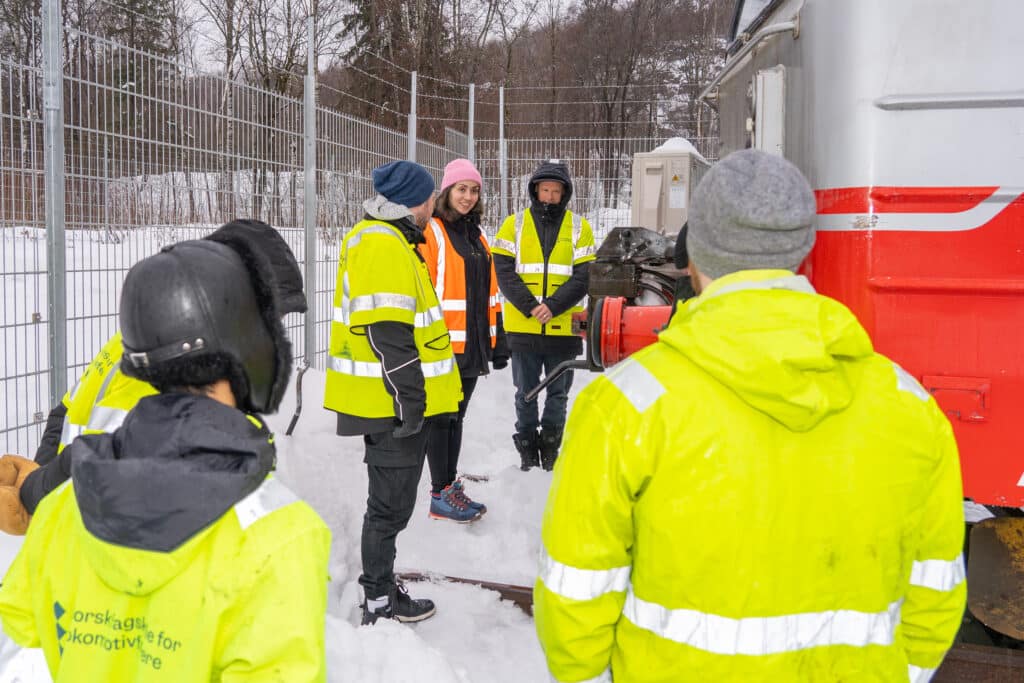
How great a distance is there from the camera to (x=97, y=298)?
4500 mm

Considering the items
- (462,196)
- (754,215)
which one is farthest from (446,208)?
(754,215)

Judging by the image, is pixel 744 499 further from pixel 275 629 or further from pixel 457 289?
pixel 457 289

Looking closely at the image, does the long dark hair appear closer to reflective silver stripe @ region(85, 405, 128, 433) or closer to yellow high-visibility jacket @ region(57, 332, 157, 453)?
yellow high-visibility jacket @ region(57, 332, 157, 453)

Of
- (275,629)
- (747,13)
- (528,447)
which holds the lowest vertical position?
(528,447)

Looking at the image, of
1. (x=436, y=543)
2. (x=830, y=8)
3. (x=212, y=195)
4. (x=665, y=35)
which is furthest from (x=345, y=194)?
(x=665, y=35)

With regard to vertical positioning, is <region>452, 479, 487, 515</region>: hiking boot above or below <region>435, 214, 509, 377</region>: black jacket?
below

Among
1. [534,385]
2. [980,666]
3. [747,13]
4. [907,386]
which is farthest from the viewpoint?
[534,385]

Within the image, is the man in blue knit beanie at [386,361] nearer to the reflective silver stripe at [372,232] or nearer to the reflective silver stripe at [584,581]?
the reflective silver stripe at [372,232]

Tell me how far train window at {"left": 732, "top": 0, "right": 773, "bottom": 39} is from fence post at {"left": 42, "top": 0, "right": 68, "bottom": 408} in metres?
3.08

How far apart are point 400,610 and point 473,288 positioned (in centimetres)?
192

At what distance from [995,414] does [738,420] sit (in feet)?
5.22

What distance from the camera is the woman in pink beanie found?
191 inches

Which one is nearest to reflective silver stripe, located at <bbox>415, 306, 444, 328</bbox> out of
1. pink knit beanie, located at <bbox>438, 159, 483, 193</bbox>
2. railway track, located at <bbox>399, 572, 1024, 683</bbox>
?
pink knit beanie, located at <bbox>438, 159, 483, 193</bbox>

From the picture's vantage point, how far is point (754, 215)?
61.0 inches
